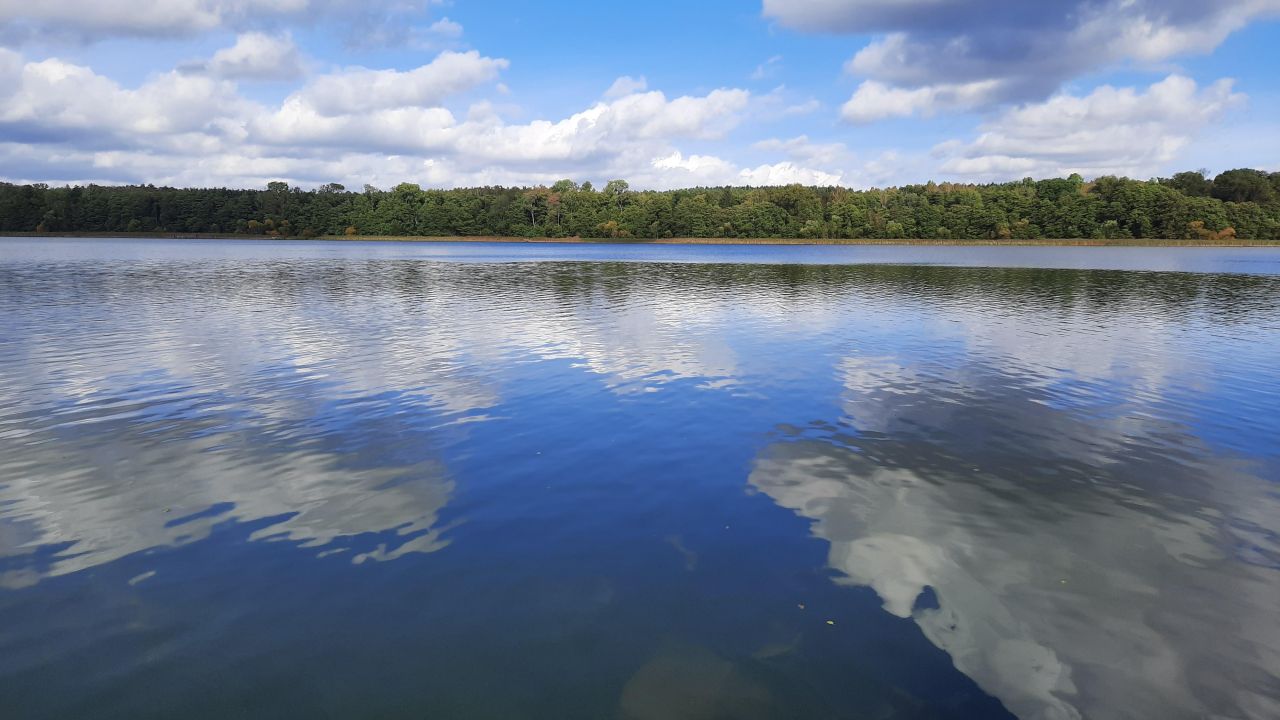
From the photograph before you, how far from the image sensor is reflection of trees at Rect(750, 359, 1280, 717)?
7.32 metres

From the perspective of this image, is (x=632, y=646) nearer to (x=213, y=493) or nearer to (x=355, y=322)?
(x=213, y=493)

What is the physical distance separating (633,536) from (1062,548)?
263 inches

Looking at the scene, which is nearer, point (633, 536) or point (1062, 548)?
point (1062, 548)

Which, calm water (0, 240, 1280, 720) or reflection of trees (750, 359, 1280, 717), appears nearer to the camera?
calm water (0, 240, 1280, 720)

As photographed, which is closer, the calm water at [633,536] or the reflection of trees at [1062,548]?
the calm water at [633,536]

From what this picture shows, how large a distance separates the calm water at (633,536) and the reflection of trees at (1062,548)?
0.19 feet

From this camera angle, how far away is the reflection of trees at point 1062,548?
24.0 ft

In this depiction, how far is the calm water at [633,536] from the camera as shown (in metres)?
7.09

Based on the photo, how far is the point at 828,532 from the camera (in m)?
10.7

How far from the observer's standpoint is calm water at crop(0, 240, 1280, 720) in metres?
7.09

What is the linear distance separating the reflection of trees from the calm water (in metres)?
0.06

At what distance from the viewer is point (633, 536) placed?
10453mm

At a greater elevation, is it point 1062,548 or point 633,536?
point 633,536

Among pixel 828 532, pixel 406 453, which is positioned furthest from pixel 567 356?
pixel 828 532
